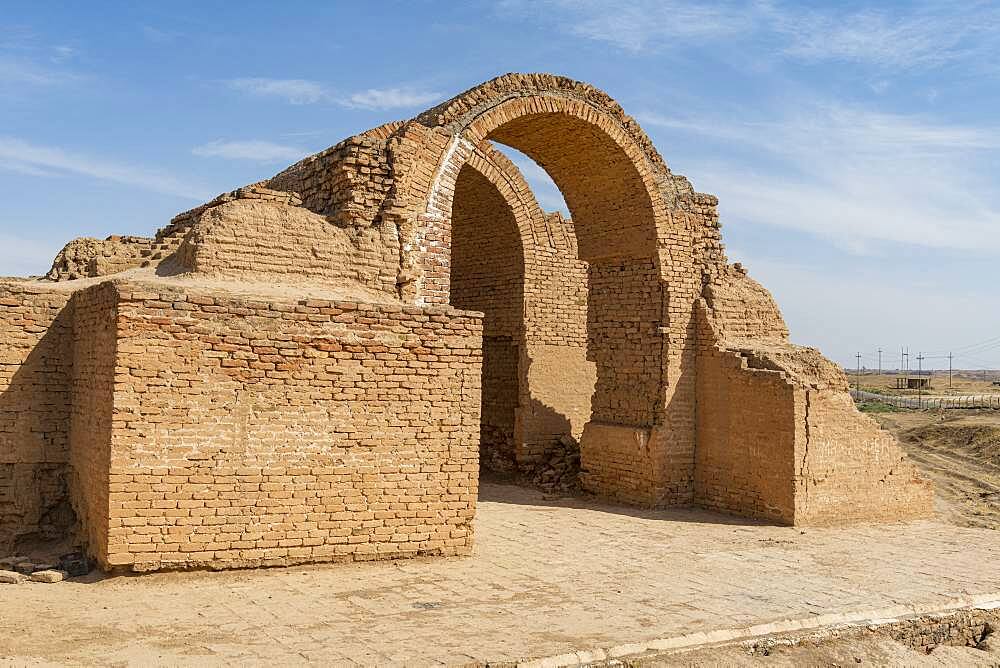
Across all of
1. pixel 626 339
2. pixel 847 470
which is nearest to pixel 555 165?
pixel 626 339

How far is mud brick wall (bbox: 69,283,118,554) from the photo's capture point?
6461 millimetres

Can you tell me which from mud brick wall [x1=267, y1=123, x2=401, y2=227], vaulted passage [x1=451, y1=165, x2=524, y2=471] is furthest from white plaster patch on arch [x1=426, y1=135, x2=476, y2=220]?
vaulted passage [x1=451, y1=165, x2=524, y2=471]

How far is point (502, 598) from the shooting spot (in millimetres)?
6297

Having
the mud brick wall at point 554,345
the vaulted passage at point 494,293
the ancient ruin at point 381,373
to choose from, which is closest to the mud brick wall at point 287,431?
the ancient ruin at point 381,373

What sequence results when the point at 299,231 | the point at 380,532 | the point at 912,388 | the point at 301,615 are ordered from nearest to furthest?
the point at 301,615 < the point at 380,532 < the point at 299,231 < the point at 912,388

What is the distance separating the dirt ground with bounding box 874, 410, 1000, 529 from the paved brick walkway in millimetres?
3180

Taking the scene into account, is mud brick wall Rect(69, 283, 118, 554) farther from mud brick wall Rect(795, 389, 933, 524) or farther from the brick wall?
mud brick wall Rect(795, 389, 933, 524)

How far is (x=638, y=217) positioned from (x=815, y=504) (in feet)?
13.8

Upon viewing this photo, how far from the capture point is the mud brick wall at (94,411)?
6461 mm

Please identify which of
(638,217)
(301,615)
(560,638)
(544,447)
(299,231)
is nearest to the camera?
(560,638)

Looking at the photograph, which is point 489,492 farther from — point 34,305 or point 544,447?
point 34,305

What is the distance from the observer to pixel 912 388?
5278 centimetres

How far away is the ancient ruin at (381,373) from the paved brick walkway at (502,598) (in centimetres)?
47

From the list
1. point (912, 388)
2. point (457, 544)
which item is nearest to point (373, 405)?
point (457, 544)
